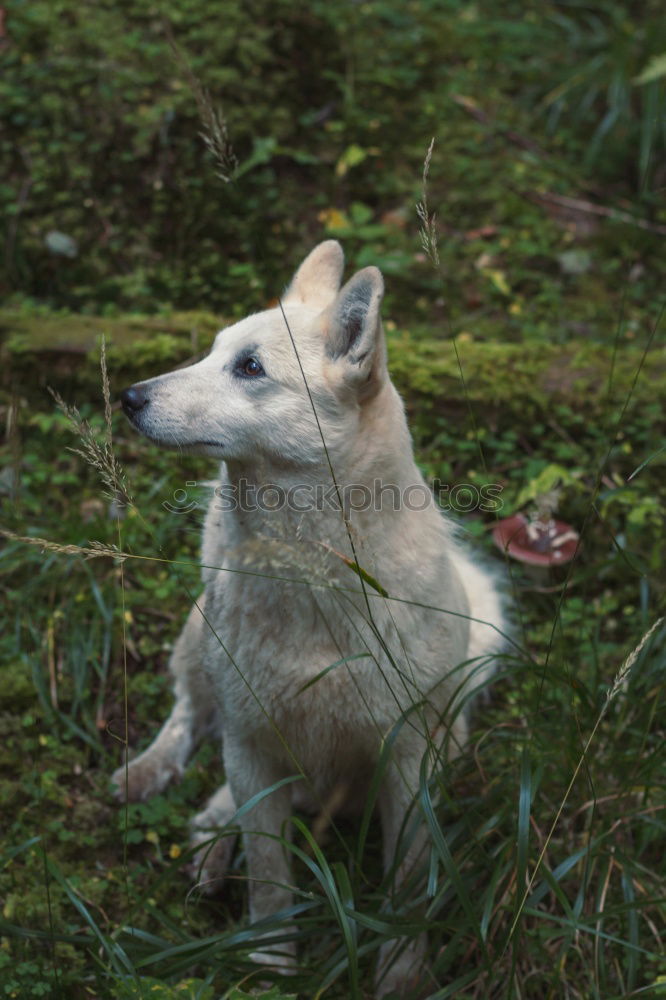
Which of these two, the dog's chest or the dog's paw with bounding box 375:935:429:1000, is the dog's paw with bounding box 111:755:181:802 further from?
the dog's paw with bounding box 375:935:429:1000

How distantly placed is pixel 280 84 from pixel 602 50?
240 centimetres

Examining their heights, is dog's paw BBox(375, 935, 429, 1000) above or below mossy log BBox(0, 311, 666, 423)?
below

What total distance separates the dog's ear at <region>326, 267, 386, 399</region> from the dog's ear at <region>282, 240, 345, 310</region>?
37cm

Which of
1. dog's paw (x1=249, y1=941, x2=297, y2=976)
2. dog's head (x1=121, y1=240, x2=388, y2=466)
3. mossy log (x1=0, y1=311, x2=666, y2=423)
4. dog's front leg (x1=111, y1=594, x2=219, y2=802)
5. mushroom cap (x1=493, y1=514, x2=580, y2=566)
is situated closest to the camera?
dog's head (x1=121, y1=240, x2=388, y2=466)

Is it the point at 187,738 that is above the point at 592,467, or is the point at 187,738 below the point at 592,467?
below

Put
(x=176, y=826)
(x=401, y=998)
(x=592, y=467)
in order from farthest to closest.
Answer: (x=592, y=467) → (x=176, y=826) → (x=401, y=998)

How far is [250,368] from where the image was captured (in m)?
2.52

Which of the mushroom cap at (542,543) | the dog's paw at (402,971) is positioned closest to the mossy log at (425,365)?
the mushroom cap at (542,543)

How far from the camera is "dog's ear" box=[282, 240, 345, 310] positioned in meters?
2.82

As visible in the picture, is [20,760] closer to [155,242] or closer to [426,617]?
[426,617]

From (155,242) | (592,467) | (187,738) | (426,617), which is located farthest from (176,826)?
(155,242)

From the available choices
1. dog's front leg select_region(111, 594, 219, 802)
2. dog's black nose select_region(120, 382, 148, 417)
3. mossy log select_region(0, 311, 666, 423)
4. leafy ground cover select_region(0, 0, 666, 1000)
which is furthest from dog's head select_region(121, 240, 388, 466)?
mossy log select_region(0, 311, 666, 423)

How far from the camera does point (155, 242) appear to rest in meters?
5.55

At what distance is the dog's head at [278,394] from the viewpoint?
2410 mm
